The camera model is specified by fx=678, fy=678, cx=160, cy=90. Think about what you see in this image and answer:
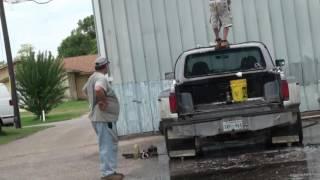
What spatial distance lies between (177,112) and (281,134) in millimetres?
1720

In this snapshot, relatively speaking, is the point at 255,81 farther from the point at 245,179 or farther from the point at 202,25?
the point at 202,25

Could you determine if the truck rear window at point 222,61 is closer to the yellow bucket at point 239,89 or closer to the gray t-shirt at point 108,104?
the yellow bucket at point 239,89

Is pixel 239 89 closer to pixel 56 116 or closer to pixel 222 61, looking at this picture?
pixel 222 61

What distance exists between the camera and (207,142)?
12.4 metres

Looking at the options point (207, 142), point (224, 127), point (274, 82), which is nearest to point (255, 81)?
point (274, 82)

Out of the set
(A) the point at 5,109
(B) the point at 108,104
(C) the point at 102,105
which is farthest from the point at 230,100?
(A) the point at 5,109

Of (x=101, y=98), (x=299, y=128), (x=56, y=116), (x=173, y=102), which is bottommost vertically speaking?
(x=56, y=116)

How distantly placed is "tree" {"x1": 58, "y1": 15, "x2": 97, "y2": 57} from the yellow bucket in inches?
3372

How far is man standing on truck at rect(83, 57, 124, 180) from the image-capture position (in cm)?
982

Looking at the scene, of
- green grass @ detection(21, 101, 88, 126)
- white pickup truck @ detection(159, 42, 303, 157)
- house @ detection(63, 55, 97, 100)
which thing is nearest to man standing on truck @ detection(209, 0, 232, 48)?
white pickup truck @ detection(159, 42, 303, 157)

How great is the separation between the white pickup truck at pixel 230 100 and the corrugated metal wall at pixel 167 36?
3.85 meters

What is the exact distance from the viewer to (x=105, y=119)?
389 inches

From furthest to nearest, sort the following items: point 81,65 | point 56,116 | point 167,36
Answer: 1. point 81,65
2. point 56,116
3. point 167,36

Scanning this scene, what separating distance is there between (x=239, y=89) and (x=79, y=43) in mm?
91862
